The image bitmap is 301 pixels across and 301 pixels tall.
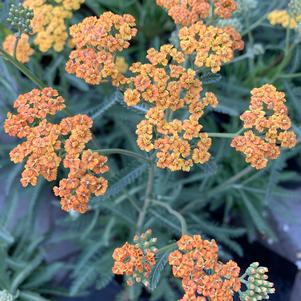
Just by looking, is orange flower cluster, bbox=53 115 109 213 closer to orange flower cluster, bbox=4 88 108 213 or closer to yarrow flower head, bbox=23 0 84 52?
orange flower cluster, bbox=4 88 108 213

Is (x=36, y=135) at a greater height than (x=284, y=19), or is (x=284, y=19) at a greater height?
(x=36, y=135)

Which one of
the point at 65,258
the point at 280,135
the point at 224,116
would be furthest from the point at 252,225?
the point at 280,135

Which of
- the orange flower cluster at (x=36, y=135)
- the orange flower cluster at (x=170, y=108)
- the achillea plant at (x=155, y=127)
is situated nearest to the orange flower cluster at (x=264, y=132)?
the achillea plant at (x=155, y=127)

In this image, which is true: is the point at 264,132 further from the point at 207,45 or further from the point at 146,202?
the point at 146,202

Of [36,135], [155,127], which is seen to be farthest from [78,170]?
[155,127]

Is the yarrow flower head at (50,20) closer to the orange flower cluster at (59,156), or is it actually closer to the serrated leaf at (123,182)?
the orange flower cluster at (59,156)

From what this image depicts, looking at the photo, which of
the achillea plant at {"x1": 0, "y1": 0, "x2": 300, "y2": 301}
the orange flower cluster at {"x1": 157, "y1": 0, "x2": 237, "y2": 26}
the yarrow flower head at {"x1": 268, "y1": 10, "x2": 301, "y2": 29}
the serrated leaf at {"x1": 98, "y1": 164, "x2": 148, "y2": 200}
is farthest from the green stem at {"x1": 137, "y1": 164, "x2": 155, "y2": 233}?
the yarrow flower head at {"x1": 268, "y1": 10, "x2": 301, "y2": 29}

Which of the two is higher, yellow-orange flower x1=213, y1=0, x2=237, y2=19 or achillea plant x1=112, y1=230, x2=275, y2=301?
yellow-orange flower x1=213, y1=0, x2=237, y2=19
